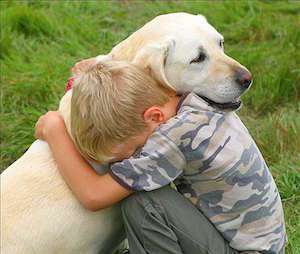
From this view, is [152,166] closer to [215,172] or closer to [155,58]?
[215,172]

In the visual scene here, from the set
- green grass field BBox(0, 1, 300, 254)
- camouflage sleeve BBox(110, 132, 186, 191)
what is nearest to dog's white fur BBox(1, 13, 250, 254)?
camouflage sleeve BBox(110, 132, 186, 191)

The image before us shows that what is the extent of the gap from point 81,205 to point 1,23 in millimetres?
2445

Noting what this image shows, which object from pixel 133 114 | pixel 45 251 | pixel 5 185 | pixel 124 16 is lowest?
pixel 124 16

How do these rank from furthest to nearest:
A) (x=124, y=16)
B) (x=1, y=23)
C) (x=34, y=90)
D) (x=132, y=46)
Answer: (x=124, y=16), (x=1, y=23), (x=34, y=90), (x=132, y=46)

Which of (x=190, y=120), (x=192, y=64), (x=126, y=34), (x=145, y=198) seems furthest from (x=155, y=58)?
(x=126, y=34)

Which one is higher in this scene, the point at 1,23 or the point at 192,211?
the point at 192,211

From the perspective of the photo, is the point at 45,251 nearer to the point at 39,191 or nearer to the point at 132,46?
the point at 39,191

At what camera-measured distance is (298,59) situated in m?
4.28

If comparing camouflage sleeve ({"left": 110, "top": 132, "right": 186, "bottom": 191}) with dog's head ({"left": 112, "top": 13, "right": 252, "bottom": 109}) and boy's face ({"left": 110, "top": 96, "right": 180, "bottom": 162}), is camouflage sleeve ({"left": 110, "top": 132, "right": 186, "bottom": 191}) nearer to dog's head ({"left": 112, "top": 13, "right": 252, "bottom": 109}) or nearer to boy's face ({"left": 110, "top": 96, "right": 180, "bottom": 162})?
boy's face ({"left": 110, "top": 96, "right": 180, "bottom": 162})

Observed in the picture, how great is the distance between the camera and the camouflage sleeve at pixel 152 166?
2453 mm

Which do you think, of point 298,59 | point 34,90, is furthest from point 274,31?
point 34,90

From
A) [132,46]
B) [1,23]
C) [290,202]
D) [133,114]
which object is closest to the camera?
[133,114]

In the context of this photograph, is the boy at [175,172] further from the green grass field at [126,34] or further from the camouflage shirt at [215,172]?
the green grass field at [126,34]

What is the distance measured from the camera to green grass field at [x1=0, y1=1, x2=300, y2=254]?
12.2 feet
